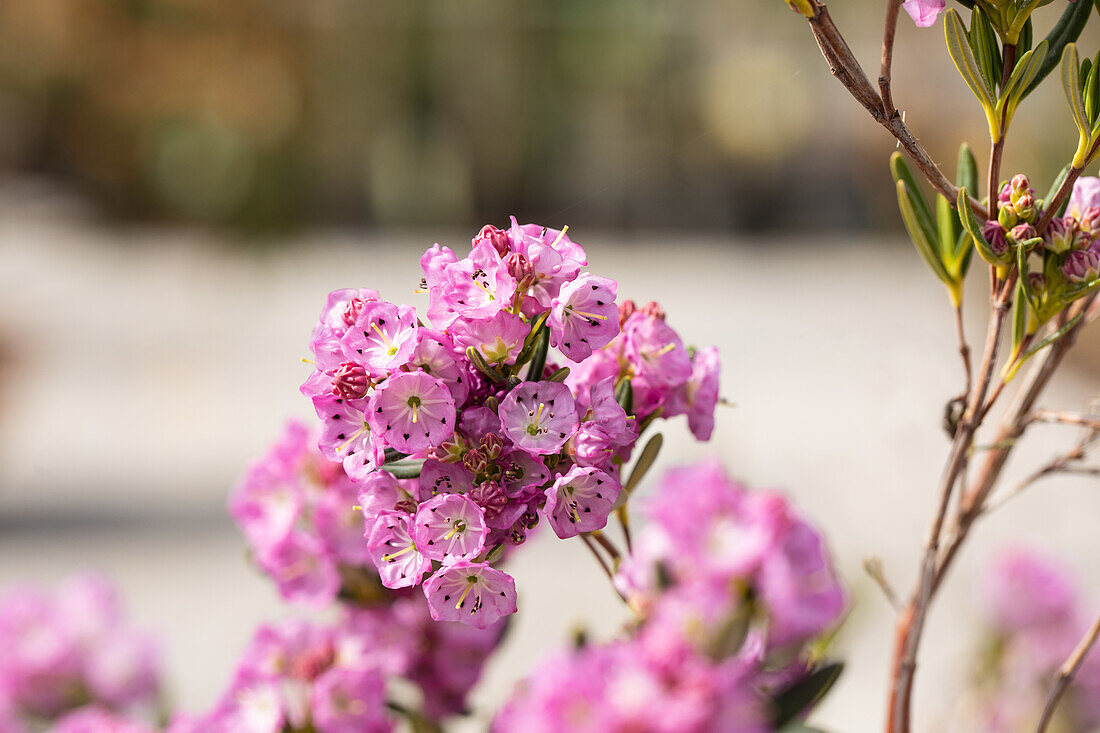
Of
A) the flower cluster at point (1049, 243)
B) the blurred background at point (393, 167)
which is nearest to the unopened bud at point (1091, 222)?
the flower cluster at point (1049, 243)

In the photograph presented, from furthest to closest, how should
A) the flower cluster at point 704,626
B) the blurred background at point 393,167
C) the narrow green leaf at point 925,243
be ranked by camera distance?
the blurred background at point 393,167 → the narrow green leaf at point 925,243 → the flower cluster at point 704,626

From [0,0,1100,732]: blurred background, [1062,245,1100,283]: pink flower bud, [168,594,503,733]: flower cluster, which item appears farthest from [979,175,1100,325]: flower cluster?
[0,0,1100,732]: blurred background

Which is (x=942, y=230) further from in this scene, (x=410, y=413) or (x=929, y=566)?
(x=410, y=413)

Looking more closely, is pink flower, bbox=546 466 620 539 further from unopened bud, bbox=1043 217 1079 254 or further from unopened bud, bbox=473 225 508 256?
unopened bud, bbox=1043 217 1079 254

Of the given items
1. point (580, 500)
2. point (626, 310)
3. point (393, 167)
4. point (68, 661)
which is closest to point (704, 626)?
point (580, 500)

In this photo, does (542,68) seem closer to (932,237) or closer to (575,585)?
(575,585)

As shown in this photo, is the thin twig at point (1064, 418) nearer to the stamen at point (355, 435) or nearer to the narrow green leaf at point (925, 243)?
the narrow green leaf at point (925, 243)

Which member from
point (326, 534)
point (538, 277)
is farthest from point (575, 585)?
point (538, 277)
